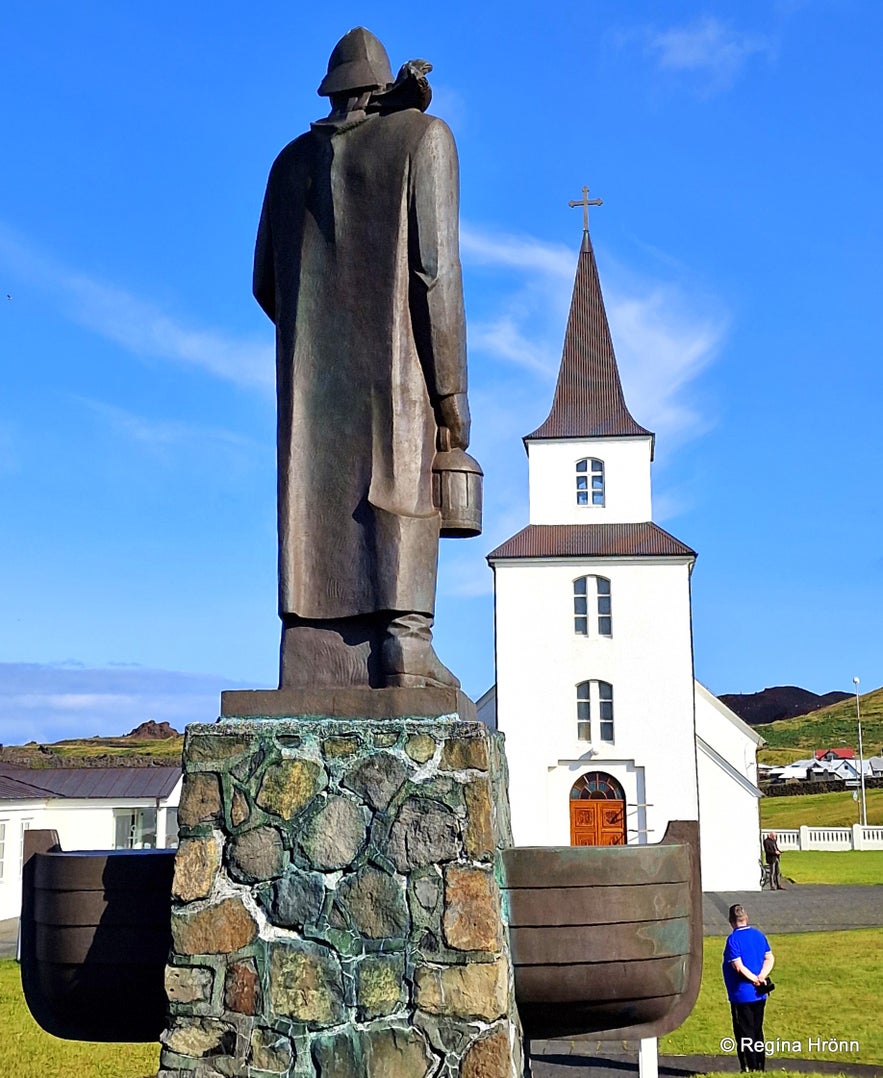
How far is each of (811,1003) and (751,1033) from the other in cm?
408

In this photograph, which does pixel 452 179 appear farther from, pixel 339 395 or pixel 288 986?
pixel 288 986

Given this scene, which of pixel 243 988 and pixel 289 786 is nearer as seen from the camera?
pixel 243 988

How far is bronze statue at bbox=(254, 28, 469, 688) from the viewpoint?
14.3ft

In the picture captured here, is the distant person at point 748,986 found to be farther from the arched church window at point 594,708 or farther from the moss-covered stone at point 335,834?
the arched church window at point 594,708

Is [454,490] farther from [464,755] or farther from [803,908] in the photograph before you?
Result: [803,908]

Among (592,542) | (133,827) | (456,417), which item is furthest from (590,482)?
(456,417)

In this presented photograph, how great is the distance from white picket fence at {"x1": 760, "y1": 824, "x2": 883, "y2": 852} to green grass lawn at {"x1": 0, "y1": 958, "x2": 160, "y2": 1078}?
36.8 meters

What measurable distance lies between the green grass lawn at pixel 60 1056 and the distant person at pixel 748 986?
4452 millimetres

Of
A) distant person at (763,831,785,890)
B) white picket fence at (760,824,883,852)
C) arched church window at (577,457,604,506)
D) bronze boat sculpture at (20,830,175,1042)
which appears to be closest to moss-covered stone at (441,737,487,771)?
bronze boat sculpture at (20,830,175,1042)

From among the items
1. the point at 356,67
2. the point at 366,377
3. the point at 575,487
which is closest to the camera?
the point at 366,377

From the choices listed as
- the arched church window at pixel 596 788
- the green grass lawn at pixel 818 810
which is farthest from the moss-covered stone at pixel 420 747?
the green grass lawn at pixel 818 810

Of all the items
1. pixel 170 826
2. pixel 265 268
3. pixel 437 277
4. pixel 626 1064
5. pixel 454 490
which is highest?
pixel 265 268

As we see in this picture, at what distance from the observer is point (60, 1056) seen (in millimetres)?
10789

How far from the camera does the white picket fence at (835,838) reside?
44625mm
